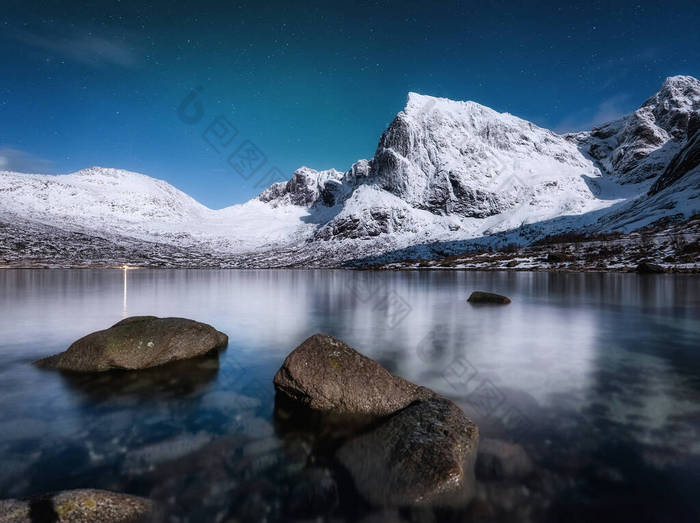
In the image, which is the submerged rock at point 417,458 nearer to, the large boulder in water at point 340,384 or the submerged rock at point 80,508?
the large boulder in water at point 340,384

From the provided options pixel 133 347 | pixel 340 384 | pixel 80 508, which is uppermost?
pixel 133 347

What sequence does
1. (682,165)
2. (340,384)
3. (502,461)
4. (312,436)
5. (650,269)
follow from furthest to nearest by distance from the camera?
(682,165)
(650,269)
(340,384)
(312,436)
(502,461)

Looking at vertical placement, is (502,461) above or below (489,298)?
below

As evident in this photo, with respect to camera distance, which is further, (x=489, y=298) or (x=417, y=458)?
(x=489, y=298)

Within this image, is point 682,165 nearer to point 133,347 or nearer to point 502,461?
point 502,461

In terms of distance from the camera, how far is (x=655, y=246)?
302 ft

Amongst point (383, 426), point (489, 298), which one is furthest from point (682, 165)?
point (383, 426)

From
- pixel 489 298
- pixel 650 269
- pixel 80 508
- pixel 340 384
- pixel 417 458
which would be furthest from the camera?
pixel 650 269

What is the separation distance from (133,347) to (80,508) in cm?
655

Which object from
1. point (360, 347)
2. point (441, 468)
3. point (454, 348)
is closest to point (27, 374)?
point (360, 347)

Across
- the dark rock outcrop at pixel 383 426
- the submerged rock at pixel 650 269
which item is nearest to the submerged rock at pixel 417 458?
the dark rock outcrop at pixel 383 426

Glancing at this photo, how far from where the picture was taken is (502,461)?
5.69 metres

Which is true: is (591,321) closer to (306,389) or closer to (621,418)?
(621,418)

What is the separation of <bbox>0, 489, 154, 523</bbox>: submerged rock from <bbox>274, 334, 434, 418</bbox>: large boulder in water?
11.5ft
